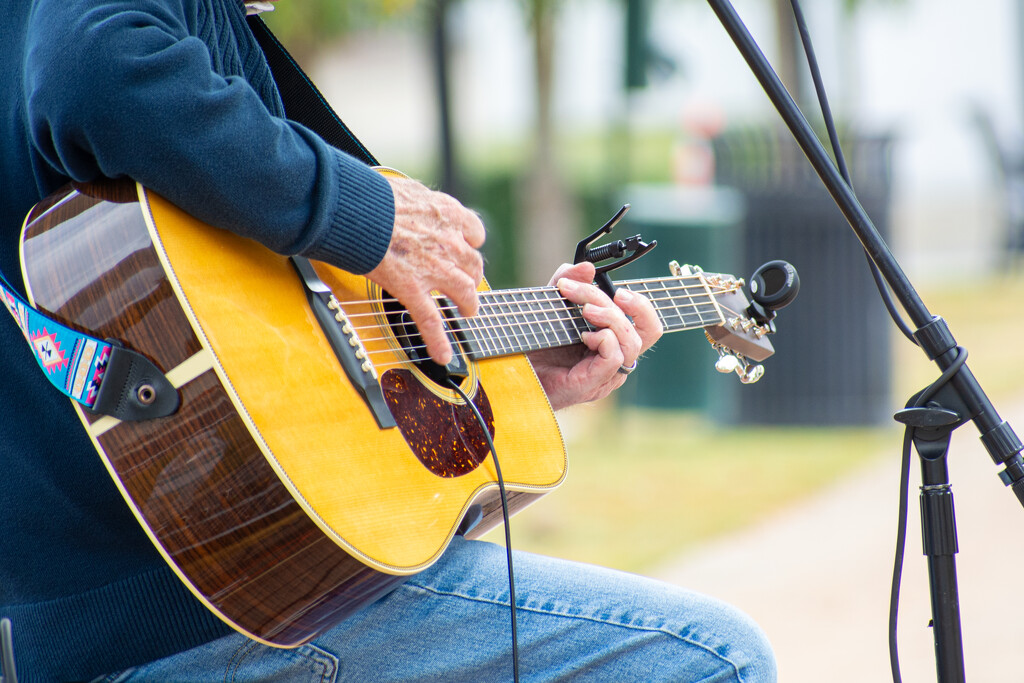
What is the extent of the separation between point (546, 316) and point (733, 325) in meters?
0.44

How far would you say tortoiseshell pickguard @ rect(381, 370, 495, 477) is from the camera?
1.48m

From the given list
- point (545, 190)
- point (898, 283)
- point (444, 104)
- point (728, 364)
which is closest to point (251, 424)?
point (898, 283)

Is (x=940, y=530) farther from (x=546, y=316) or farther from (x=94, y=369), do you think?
(x=94, y=369)

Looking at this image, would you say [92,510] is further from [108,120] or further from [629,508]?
[629,508]

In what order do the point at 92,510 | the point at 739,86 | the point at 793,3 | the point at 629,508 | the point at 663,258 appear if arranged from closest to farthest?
1. the point at 92,510
2. the point at 793,3
3. the point at 629,508
4. the point at 663,258
5. the point at 739,86

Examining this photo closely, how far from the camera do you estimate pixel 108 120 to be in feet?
3.97

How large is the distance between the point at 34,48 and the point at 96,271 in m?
0.27

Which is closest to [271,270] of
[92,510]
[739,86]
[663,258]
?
[92,510]

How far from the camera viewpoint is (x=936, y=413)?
1.37 m

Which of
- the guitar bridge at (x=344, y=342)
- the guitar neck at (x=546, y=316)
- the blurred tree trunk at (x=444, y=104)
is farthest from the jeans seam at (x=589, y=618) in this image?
the blurred tree trunk at (x=444, y=104)

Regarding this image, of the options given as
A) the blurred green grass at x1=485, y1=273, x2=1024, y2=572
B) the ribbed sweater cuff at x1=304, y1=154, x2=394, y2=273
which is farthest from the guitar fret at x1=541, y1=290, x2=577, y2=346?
the blurred green grass at x1=485, y1=273, x2=1024, y2=572

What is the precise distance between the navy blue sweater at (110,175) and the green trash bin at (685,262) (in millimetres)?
4791

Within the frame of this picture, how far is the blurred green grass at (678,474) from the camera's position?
4.25 meters

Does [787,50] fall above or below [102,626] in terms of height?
above
